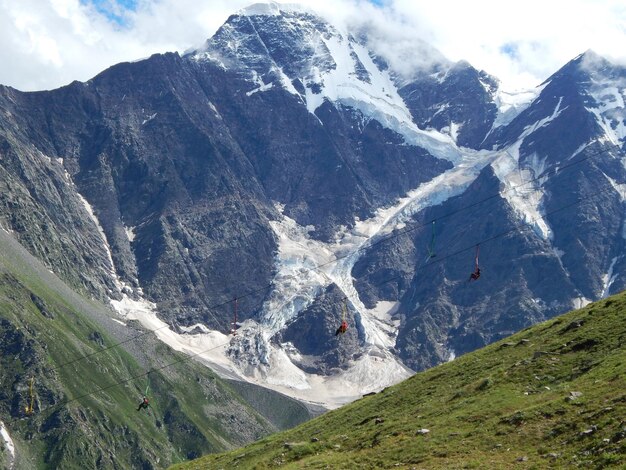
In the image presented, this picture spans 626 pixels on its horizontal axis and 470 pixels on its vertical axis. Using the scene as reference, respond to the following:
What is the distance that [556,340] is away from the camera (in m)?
71.6

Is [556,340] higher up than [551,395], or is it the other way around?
[556,340]

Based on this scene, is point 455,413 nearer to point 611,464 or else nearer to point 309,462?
point 309,462

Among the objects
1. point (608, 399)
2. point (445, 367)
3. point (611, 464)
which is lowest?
point (611, 464)

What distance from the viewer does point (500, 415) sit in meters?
56.9

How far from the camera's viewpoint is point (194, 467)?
77.1 m

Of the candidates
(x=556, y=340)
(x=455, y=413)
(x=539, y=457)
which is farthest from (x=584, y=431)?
(x=556, y=340)

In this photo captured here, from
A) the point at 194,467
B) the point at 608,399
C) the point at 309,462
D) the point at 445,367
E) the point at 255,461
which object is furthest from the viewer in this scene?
the point at 445,367

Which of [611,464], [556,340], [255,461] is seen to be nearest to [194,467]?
[255,461]

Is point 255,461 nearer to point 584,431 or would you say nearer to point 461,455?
point 461,455

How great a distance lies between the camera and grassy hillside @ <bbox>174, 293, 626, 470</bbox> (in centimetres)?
4788

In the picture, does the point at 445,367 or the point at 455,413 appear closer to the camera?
the point at 455,413

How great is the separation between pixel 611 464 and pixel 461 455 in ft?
37.8

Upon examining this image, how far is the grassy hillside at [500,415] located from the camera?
1885 inches

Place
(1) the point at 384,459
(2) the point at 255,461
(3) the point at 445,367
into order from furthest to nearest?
1. (3) the point at 445,367
2. (2) the point at 255,461
3. (1) the point at 384,459
